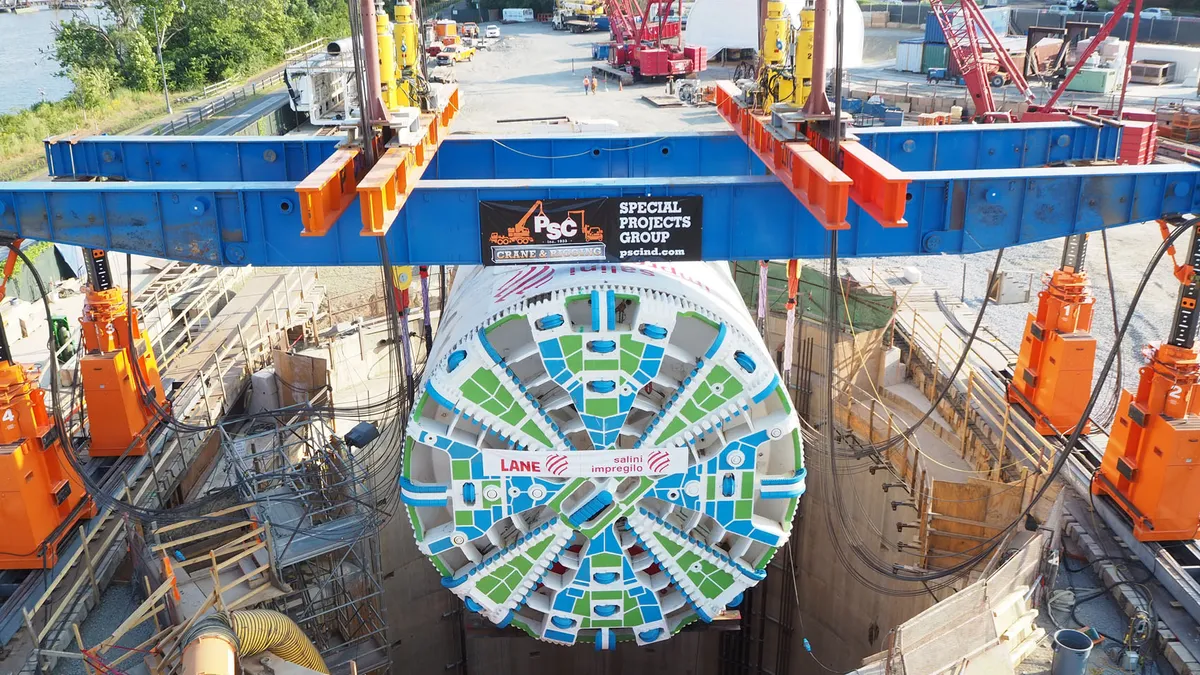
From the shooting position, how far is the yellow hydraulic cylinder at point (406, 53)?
15.1m

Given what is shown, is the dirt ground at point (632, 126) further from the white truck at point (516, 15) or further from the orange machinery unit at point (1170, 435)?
the orange machinery unit at point (1170, 435)

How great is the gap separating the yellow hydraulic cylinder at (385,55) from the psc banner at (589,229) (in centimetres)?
306

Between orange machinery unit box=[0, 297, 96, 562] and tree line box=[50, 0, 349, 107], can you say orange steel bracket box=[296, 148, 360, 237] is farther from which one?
tree line box=[50, 0, 349, 107]

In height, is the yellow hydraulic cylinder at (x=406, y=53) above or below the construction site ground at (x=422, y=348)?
above

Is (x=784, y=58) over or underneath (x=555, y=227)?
over

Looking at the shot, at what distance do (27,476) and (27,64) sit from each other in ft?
338

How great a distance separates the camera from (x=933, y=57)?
59062mm

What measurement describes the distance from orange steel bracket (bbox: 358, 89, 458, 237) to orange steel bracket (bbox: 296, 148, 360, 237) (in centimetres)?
31

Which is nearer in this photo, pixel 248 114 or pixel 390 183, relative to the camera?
pixel 390 183

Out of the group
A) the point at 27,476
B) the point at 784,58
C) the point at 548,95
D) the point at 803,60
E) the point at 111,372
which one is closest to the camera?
the point at 27,476

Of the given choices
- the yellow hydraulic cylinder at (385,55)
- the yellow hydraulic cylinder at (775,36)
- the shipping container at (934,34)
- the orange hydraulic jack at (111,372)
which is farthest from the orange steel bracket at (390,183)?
the shipping container at (934,34)

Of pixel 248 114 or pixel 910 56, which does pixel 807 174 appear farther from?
pixel 910 56

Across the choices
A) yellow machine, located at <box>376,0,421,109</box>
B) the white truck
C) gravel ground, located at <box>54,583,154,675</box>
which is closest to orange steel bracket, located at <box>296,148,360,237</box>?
yellow machine, located at <box>376,0,421,109</box>

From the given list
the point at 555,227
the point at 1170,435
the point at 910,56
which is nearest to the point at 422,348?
the point at 555,227
